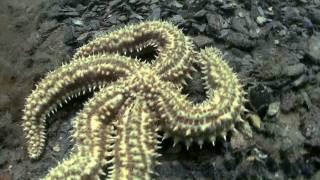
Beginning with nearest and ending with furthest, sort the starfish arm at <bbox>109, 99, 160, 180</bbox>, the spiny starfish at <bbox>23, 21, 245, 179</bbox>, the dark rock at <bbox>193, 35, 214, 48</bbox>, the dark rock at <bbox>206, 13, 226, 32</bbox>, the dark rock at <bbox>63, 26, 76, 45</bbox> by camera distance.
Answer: the starfish arm at <bbox>109, 99, 160, 180</bbox>
the spiny starfish at <bbox>23, 21, 245, 179</bbox>
the dark rock at <bbox>193, 35, 214, 48</bbox>
the dark rock at <bbox>206, 13, 226, 32</bbox>
the dark rock at <bbox>63, 26, 76, 45</bbox>

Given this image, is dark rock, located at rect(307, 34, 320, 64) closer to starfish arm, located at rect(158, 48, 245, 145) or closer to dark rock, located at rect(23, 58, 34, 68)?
starfish arm, located at rect(158, 48, 245, 145)

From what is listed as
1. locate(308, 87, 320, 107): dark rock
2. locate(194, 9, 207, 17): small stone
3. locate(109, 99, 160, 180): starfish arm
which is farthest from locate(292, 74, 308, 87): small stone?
locate(109, 99, 160, 180): starfish arm

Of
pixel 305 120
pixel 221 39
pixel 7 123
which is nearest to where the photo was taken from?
pixel 305 120

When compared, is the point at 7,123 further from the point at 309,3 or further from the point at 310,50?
the point at 309,3

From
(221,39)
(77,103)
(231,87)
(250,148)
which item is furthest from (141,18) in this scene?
(250,148)

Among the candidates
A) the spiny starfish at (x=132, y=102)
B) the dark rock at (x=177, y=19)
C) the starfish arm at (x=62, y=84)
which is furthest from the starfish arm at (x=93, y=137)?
the dark rock at (x=177, y=19)

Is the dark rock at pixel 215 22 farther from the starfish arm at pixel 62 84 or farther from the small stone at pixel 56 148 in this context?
the small stone at pixel 56 148
